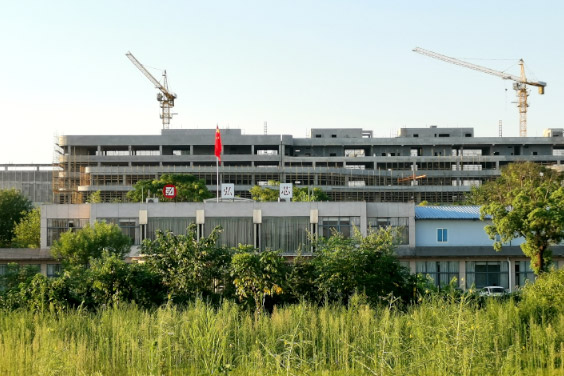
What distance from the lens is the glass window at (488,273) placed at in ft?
168

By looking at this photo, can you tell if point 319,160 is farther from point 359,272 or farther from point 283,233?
point 359,272

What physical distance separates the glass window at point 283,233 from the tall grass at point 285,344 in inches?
1046

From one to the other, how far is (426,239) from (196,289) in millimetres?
25585

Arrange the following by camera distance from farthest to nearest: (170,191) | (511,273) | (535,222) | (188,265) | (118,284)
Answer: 1. (170,191)
2. (511,273)
3. (535,222)
4. (188,265)
5. (118,284)

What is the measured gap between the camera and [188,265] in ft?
102

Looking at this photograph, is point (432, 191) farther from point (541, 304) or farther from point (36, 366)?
point (36, 366)

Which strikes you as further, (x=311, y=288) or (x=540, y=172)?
(x=540, y=172)

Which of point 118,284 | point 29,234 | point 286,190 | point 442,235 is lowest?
point 118,284

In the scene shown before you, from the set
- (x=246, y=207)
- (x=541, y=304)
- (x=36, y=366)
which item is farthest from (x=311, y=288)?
(x=246, y=207)

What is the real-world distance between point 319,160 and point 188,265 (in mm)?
94264

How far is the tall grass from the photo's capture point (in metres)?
17.2

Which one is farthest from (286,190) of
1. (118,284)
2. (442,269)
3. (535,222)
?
(118,284)

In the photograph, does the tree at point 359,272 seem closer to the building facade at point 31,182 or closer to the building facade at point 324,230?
the building facade at point 324,230

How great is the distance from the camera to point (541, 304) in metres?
26.3
